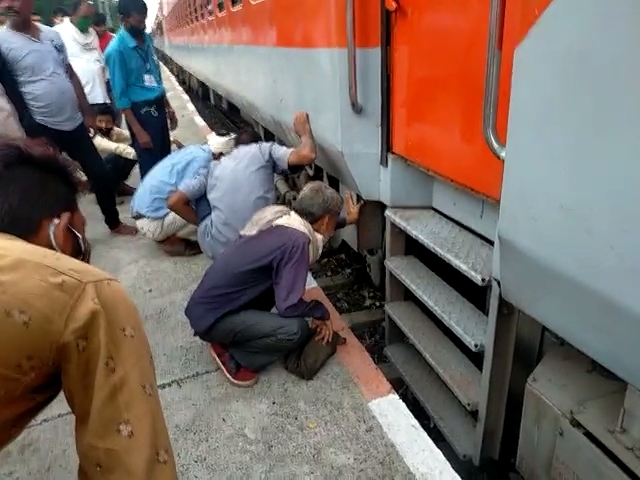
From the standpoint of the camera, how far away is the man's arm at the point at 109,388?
39.8 inches

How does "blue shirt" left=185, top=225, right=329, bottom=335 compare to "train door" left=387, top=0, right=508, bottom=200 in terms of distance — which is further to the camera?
"blue shirt" left=185, top=225, right=329, bottom=335

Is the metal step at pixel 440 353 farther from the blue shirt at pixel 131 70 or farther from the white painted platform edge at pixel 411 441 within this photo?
the blue shirt at pixel 131 70

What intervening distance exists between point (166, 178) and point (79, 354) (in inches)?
117

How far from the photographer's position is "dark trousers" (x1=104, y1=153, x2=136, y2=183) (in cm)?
501

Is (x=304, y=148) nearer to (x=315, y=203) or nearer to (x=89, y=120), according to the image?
(x=315, y=203)

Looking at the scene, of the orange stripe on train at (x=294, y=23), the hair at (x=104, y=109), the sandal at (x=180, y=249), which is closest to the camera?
the orange stripe on train at (x=294, y=23)

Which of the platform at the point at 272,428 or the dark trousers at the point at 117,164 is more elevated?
the dark trousers at the point at 117,164

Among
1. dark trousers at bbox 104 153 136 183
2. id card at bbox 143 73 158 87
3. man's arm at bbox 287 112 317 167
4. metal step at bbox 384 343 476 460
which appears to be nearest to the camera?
metal step at bbox 384 343 476 460

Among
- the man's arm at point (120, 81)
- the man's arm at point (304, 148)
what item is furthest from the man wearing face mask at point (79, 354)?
the man's arm at point (120, 81)

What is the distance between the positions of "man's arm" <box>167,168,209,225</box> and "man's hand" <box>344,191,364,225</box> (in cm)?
90

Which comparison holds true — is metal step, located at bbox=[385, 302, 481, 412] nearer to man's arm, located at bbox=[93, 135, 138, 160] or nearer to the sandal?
the sandal

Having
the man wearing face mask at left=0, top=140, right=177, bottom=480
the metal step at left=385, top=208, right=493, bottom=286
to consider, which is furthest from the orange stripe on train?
the man wearing face mask at left=0, top=140, right=177, bottom=480

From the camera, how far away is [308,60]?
333 centimetres

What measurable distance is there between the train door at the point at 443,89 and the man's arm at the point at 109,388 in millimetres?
1415
